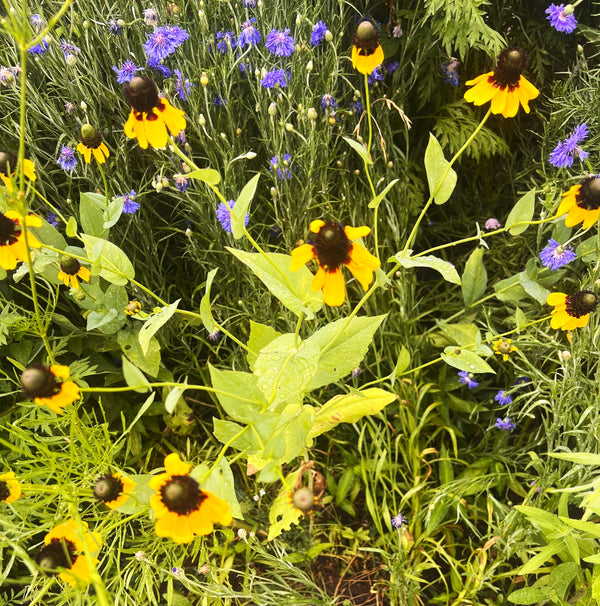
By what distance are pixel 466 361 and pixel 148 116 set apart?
2.23 feet

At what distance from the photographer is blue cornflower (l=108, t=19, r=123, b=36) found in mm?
1208

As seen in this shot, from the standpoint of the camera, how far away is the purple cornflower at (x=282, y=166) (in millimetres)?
1231

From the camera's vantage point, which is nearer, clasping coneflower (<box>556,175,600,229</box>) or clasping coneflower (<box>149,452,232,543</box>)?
clasping coneflower (<box>149,452,232,543</box>)

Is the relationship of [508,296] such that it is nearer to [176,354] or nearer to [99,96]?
[176,354]

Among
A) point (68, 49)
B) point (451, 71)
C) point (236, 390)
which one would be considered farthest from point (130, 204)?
point (451, 71)

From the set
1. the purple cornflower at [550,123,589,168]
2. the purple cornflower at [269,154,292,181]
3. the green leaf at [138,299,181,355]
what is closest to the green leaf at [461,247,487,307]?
the purple cornflower at [550,123,589,168]

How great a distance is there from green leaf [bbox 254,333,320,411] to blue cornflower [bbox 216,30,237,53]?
0.76m

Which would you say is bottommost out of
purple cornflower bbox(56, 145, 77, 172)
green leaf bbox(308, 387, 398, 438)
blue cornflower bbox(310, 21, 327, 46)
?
green leaf bbox(308, 387, 398, 438)

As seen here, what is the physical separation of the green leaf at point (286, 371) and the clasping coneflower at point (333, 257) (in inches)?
5.8

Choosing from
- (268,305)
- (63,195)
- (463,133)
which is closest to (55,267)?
(63,195)

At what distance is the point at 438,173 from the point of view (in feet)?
3.30

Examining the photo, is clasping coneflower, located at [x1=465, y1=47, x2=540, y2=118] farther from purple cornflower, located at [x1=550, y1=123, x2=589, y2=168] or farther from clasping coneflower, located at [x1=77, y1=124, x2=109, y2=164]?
clasping coneflower, located at [x1=77, y1=124, x2=109, y2=164]

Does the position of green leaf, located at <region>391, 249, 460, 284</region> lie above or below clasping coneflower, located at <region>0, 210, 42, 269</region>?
below

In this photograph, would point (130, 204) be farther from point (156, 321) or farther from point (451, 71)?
point (451, 71)
